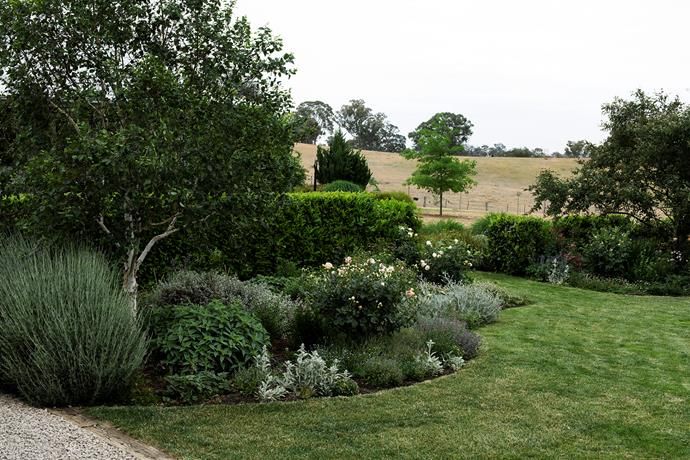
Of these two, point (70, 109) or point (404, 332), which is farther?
point (404, 332)

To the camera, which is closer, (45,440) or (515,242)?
(45,440)

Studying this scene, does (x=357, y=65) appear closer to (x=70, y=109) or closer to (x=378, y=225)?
(x=378, y=225)

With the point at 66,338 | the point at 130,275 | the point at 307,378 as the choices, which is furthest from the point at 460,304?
the point at 66,338

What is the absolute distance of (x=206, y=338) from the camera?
233 inches

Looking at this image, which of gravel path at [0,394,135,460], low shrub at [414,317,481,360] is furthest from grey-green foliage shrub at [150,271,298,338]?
gravel path at [0,394,135,460]

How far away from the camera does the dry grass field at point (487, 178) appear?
2012 inches

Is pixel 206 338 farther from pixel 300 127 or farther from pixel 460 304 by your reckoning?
pixel 460 304

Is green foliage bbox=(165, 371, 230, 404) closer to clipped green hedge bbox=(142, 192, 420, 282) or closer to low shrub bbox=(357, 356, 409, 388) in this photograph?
low shrub bbox=(357, 356, 409, 388)

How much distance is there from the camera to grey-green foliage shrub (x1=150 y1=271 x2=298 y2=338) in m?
7.38

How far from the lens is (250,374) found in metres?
5.76

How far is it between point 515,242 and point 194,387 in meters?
11.1

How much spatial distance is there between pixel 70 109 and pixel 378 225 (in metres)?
6.84

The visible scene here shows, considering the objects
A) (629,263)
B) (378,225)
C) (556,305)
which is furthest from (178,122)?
(629,263)

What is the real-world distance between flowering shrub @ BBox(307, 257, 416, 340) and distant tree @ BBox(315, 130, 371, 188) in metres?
16.6
